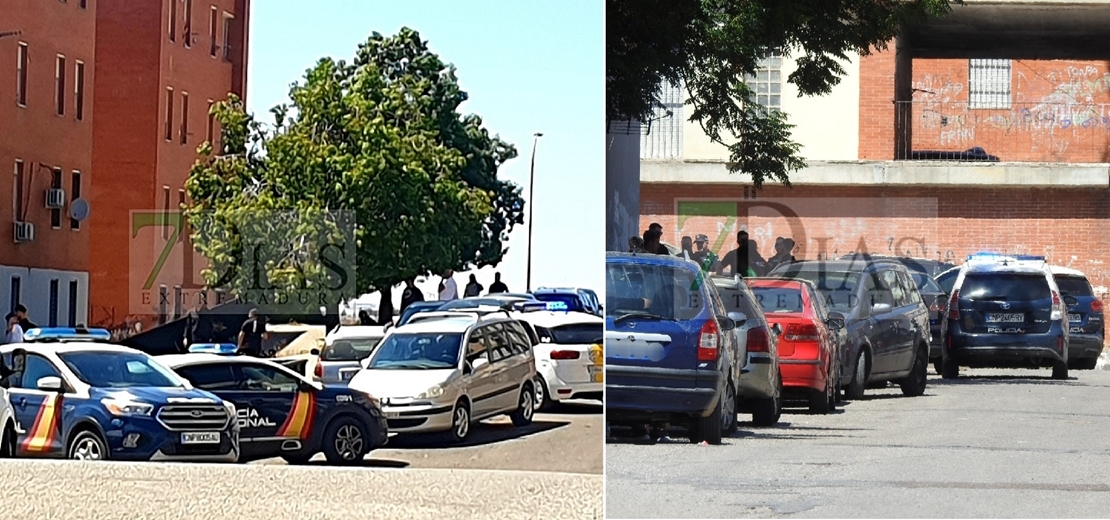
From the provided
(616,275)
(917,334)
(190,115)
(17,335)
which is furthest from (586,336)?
(17,335)

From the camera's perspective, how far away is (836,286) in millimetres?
9633

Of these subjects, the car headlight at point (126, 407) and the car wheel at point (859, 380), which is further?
the car wheel at point (859, 380)

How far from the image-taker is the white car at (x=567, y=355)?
9.15 metres

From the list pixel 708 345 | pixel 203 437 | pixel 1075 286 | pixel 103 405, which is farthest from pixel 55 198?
pixel 1075 286

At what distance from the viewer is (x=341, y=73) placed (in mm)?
9328

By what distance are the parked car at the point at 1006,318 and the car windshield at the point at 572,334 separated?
1873mm

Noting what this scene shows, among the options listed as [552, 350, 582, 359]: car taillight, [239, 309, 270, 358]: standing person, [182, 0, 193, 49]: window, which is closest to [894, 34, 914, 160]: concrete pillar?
[552, 350, 582, 359]: car taillight

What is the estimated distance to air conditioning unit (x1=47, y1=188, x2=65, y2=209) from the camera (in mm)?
9594

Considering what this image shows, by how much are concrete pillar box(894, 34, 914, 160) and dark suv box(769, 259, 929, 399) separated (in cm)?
62

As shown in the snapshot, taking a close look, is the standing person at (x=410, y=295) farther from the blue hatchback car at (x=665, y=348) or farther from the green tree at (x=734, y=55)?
the green tree at (x=734, y=55)

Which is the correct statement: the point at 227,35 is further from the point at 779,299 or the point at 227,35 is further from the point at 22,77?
the point at 779,299

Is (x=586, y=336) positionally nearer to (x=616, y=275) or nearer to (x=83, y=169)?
(x=616, y=275)

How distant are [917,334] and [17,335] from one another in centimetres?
473

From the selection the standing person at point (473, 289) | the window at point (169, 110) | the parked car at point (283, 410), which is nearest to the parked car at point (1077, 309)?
the standing person at point (473, 289)
